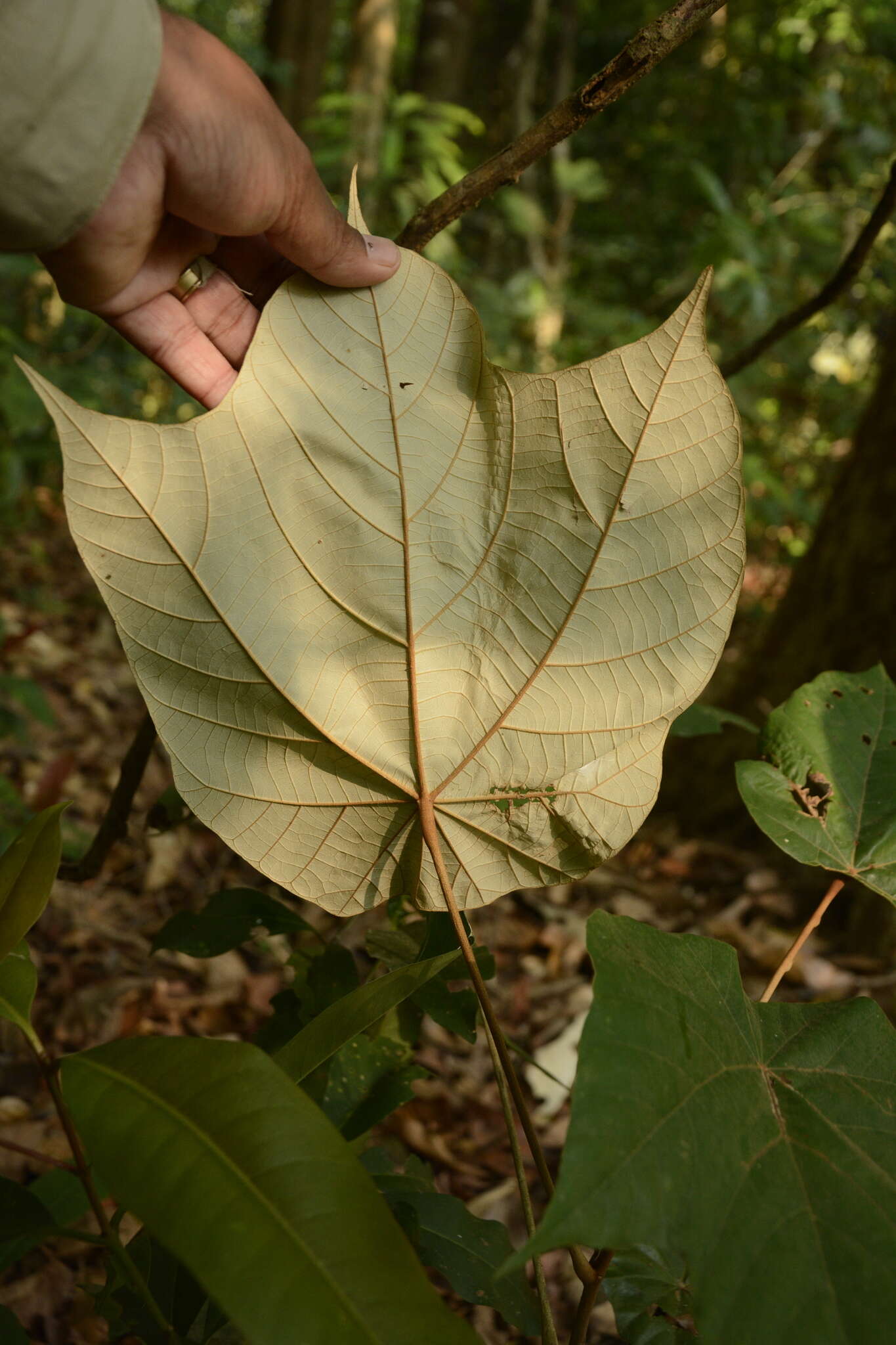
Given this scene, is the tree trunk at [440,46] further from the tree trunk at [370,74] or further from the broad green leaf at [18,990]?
the broad green leaf at [18,990]

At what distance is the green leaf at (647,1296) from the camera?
0.76 meters

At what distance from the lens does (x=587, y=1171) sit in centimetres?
44

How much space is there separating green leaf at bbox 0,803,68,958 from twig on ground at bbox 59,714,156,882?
0.26 metres

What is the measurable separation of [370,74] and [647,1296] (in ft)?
15.2

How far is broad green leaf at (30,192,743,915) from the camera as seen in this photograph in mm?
649

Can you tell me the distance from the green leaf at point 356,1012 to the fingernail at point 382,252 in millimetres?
503

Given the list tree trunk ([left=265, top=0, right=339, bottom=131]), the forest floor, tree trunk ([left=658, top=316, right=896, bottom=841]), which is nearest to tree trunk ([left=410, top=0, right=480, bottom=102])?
tree trunk ([left=265, top=0, right=339, bottom=131])

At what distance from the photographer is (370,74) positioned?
13.3 ft

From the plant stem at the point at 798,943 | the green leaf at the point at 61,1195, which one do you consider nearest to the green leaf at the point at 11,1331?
the green leaf at the point at 61,1195

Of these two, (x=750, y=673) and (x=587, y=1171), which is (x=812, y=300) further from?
(x=750, y=673)

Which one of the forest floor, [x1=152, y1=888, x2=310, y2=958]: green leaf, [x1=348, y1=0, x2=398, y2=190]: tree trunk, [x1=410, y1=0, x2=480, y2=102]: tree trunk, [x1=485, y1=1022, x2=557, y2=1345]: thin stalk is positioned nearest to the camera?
[x1=485, y1=1022, x2=557, y2=1345]: thin stalk

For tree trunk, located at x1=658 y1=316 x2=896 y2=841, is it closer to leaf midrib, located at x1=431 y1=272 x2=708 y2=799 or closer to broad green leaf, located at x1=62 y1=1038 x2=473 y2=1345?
leaf midrib, located at x1=431 y1=272 x2=708 y2=799

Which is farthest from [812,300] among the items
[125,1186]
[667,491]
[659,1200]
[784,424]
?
[784,424]

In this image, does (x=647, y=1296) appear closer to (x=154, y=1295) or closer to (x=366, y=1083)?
(x=366, y=1083)
